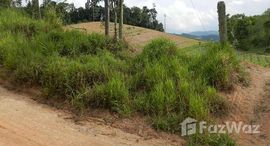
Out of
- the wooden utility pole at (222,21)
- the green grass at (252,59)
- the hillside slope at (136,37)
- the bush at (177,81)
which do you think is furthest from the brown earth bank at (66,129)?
the green grass at (252,59)

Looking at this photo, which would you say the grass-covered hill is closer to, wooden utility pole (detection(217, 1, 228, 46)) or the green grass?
wooden utility pole (detection(217, 1, 228, 46))

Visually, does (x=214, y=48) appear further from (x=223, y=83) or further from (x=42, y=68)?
(x=42, y=68)

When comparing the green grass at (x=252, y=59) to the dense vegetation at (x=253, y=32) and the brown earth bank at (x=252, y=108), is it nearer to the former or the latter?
the brown earth bank at (x=252, y=108)

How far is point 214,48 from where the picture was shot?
8.30 meters

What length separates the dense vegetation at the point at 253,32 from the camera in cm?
4791

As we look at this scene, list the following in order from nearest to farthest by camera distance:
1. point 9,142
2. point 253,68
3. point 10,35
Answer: point 9,142 < point 253,68 < point 10,35

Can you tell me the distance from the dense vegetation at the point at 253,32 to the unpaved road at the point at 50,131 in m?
42.8

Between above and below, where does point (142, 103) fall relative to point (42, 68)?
below

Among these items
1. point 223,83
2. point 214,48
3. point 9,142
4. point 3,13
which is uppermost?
point 3,13

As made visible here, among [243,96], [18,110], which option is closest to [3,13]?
[18,110]

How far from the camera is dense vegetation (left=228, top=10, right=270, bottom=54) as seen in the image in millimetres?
47906

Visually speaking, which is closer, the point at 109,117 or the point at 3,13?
the point at 109,117

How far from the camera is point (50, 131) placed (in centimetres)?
602

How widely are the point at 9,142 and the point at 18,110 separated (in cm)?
162
